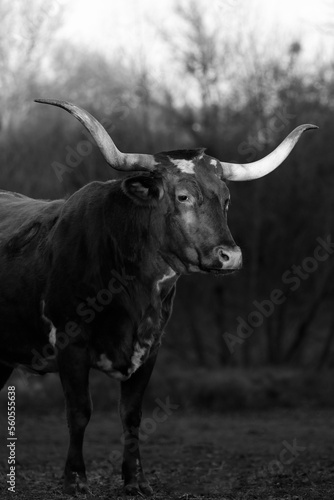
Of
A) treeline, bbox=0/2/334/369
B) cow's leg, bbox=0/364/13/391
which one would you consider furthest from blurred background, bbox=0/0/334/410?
cow's leg, bbox=0/364/13/391

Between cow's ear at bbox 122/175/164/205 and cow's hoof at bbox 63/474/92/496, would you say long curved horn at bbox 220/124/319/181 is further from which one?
cow's hoof at bbox 63/474/92/496

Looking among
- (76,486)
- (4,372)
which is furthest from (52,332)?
(4,372)

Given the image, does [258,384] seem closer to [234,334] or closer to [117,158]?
[234,334]

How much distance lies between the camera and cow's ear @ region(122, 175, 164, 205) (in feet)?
22.6

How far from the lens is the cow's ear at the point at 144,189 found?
272 inches

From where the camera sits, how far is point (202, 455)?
10.4 metres

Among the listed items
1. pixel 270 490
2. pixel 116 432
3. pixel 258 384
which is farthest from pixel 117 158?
pixel 258 384

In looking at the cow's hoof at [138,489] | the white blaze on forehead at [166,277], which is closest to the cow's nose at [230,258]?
the white blaze on forehead at [166,277]

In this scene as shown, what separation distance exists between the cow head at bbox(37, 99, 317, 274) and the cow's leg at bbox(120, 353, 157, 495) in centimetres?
85

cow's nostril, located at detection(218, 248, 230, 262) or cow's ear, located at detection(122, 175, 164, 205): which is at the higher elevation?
cow's ear, located at detection(122, 175, 164, 205)

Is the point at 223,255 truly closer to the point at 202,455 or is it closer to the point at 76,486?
the point at 76,486

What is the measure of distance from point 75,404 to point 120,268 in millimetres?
1022

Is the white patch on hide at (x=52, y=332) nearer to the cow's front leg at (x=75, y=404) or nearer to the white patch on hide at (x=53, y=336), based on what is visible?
the white patch on hide at (x=53, y=336)

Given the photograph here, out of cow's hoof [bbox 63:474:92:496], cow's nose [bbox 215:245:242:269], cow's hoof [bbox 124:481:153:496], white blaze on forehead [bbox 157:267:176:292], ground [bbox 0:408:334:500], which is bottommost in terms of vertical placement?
ground [bbox 0:408:334:500]
